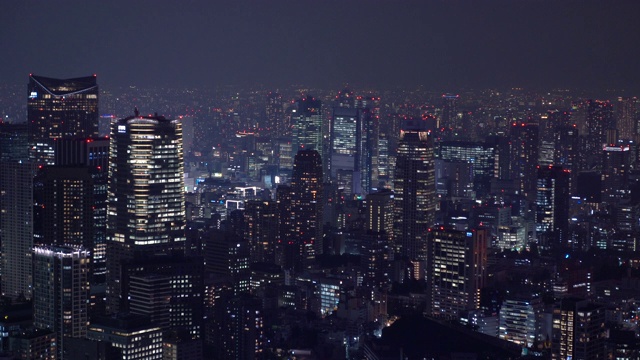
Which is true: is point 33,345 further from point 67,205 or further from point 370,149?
point 370,149

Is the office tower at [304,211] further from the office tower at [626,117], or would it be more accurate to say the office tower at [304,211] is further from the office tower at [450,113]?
the office tower at [626,117]

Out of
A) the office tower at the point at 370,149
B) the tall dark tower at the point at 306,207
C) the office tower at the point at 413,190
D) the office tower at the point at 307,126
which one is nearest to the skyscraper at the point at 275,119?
the office tower at the point at 307,126

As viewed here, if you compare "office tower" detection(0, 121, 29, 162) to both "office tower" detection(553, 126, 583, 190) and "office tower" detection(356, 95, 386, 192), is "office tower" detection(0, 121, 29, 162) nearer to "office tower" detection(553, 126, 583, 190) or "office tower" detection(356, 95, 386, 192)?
"office tower" detection(356, 95, 386, 192)

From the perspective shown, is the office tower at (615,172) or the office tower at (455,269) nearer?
Result: the office tower at (455,269)

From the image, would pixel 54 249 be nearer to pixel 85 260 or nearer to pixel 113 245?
pixel 85 260

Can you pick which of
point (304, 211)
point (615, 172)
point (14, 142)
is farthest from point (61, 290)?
point (615, 172)

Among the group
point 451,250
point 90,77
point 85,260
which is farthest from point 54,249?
point 451,250
